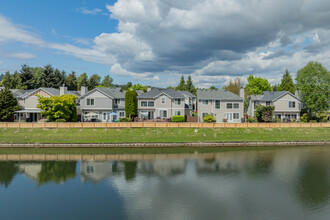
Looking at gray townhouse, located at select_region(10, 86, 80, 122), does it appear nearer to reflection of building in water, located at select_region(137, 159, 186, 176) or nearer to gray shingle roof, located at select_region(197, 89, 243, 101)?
gray shingle roof, located at select_region(197, 89, 243, 101)

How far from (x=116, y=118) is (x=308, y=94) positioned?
45.0 meters

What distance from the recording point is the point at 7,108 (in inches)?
1946

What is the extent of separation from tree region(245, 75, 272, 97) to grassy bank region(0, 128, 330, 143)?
4515 centimetres

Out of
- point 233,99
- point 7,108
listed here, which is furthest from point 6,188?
point 233,99

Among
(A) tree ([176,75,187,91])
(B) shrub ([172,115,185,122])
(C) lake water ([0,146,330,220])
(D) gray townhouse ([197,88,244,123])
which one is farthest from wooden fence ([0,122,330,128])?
(A) tree ([176,75,187,91])

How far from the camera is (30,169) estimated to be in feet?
95.4

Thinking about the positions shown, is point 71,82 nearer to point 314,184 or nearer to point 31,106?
point 31,106

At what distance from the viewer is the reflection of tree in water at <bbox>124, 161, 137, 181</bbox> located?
83.8ft

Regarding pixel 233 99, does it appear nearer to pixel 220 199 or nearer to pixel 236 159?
pixel 236 159

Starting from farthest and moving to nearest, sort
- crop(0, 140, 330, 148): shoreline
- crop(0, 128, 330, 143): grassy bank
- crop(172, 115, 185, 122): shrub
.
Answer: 1. crop(172, 115, 185, 122): shrub
2. crop(0, 128, 330, 143): grassy bank
3. crop(0, 140, 330, 148): shoreline

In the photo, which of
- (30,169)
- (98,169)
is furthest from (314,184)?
(30,169)

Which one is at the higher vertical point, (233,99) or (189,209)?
(233,99)

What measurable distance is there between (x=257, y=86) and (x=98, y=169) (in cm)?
7855

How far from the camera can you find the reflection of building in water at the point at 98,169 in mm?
25906
